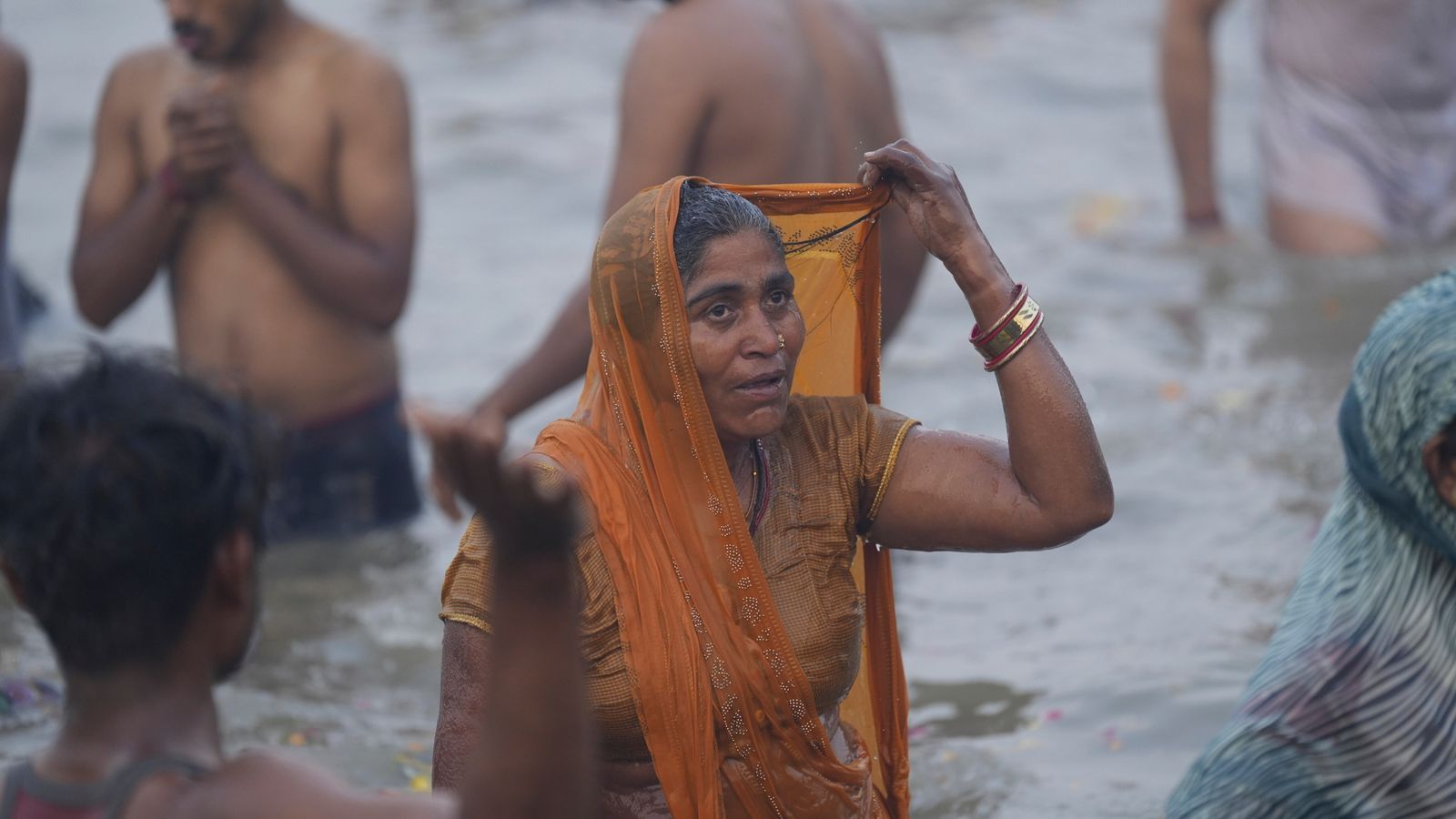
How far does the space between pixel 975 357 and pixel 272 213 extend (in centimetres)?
423

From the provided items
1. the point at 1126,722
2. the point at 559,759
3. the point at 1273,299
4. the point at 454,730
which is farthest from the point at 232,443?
the point at 1273,299

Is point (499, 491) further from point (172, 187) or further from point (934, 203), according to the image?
point (172, 187)

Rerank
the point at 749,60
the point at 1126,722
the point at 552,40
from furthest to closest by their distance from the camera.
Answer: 1. the point at 552,40
2. the point at 749,60
3. the point at 1126,722

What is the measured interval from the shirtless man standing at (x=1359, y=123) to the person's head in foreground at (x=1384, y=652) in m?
5.00

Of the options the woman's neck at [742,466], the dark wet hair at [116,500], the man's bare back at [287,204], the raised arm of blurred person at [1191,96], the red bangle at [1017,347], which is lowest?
the raised arm of blurred person at [1191,96]

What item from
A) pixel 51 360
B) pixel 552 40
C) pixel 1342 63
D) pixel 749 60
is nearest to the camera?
pixel 51 360

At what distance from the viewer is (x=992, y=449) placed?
322 cm

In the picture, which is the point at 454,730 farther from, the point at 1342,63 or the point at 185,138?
the point at 1342,63

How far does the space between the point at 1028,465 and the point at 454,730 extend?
1.06m

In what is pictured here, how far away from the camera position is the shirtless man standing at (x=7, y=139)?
17.8 ft

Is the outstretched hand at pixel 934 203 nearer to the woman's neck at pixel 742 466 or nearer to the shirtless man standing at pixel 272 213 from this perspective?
the woman's neck at pixel 742 466

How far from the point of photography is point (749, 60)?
5008mm

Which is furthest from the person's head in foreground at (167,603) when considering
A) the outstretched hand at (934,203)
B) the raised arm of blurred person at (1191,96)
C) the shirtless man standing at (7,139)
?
the raised arm of blurred person at (1191,96)

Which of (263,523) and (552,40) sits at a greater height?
(263,523)
